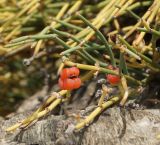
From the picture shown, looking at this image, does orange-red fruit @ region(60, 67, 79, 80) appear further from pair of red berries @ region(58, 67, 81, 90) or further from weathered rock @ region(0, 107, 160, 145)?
weathered rock @ region(0, 107, 160, 145)

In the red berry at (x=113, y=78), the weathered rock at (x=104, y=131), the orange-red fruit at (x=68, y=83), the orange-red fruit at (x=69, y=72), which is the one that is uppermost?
the orange-red fruit at (x=69, y=72)

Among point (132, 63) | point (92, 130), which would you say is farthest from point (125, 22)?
point (92, 130)

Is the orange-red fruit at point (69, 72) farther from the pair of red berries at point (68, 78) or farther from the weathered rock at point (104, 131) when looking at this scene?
the weathered rock at point (104, 131)

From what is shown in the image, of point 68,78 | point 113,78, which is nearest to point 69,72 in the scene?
point 68,78

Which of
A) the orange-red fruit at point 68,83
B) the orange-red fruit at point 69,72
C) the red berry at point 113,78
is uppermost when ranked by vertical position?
the orange-red fruit at point 69,72

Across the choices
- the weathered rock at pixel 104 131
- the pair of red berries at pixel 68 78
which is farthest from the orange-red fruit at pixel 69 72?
the weathered rock at pixel 104 131

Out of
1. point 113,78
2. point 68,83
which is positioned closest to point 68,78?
point 68,83

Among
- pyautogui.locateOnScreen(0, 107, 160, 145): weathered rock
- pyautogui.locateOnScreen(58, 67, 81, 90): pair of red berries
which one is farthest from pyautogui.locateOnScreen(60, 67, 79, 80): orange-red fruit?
pyautogui.locateOnScreen(0, 107, 160, 145): weathered rock

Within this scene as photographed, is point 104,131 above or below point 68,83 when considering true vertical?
below

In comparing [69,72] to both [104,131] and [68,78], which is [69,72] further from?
[104,131]

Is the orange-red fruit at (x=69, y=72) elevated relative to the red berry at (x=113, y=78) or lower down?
elevated

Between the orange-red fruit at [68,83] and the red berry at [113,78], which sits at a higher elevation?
the orange-red fruit at [68,83]

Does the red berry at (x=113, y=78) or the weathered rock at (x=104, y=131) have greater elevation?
the red berry at (x=113, y=78)
